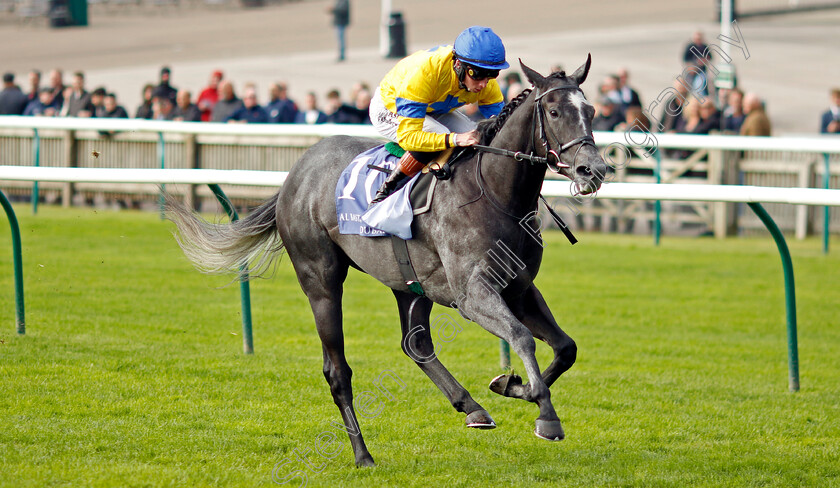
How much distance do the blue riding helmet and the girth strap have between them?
2.95ft

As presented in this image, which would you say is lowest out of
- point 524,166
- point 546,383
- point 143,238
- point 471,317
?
point 143,238

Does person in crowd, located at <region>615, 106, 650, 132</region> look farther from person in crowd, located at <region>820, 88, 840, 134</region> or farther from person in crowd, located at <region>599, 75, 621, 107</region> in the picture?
person in crowd, located at <region>820, 88, 840, 134</region>

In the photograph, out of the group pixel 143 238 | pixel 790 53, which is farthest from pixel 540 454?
pixel 790 53

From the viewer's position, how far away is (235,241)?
19.0 feet

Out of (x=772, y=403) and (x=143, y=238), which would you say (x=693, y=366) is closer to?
(x=772, y=403)

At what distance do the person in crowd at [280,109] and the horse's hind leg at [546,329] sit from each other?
10080mm

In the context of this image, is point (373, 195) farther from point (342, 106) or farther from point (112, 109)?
point (112, 109)

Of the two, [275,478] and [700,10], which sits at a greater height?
[700,10]

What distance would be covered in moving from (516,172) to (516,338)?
733mm

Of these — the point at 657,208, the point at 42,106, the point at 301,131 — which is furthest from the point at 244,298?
the point at 42,106

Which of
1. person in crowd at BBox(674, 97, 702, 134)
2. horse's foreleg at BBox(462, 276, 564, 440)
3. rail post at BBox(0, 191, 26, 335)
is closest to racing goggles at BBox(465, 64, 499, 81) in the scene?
horse's foreleg at BBox(462, 276, 564, 440)

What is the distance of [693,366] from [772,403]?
0.99 metres

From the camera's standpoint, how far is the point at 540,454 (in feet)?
16.9

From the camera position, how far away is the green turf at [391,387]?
4859 mm
